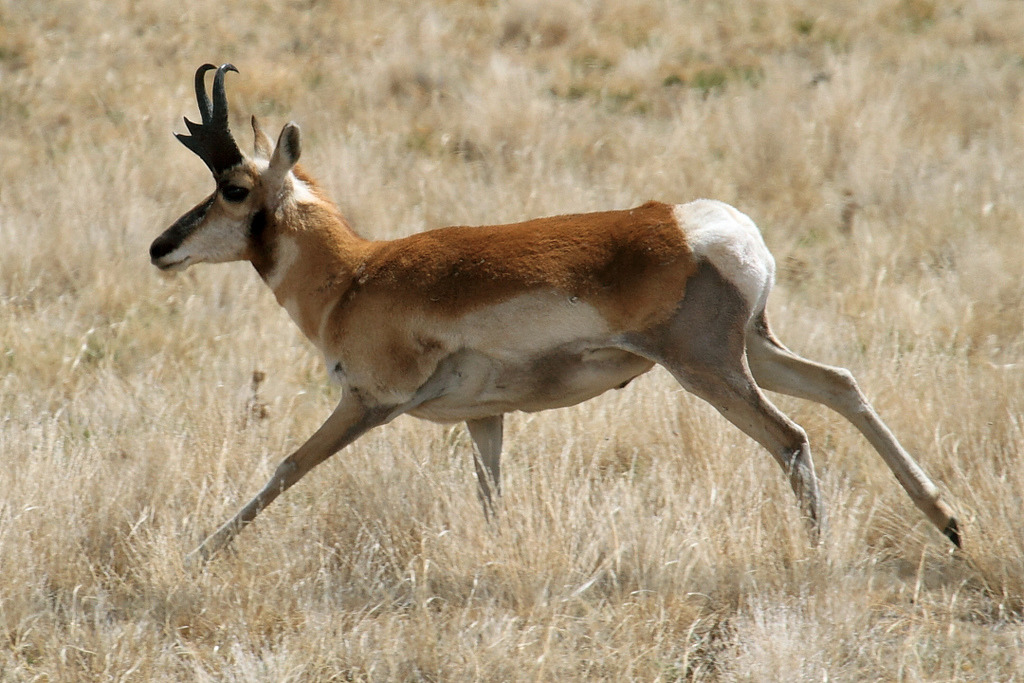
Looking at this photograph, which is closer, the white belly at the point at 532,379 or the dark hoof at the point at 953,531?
the white belly at the point at 532,379

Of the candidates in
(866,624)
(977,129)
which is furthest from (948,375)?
(977,129)

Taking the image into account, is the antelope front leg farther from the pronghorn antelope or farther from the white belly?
the white belly

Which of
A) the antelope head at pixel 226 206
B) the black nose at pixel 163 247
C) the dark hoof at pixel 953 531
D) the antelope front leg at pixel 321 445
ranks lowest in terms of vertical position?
→ the dark hoof at pixel 953 531

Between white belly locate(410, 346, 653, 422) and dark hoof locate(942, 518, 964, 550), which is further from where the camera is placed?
dark hoof locate(942, 518, 964, 550)

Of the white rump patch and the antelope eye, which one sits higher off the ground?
the antelope eye

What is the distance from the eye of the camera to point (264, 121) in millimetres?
13031

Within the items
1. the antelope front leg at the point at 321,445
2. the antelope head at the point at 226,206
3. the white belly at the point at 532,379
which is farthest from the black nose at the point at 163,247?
the white belly at the point at 532,379

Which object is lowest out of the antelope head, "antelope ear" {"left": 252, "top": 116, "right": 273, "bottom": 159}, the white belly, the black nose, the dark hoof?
the dark hoof

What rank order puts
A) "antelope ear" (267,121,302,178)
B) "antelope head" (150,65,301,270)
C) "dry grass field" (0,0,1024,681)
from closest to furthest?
"dry grass field" (0,0,1024,681) → "antelope ear" (267,121,302,178) → "antelope head" (150,65,301,270)

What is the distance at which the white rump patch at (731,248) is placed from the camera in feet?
15.2

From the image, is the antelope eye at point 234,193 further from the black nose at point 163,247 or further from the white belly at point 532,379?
the white belly at point 532,379

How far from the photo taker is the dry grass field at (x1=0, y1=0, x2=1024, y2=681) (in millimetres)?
4410

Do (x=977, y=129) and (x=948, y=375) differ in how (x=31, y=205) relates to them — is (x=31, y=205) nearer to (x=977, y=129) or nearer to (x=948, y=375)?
(x=948, y=375)

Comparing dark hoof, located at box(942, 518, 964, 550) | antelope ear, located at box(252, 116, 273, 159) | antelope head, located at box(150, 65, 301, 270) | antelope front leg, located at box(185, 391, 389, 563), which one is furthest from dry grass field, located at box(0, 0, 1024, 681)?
antelope ear, located at box(252, 116, 273, 159)
